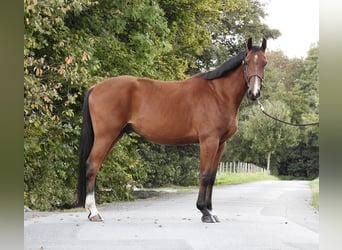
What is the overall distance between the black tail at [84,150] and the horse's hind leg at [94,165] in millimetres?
75

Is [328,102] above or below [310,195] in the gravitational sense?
above

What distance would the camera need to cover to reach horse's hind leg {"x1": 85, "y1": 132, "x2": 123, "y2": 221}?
5.57 metres

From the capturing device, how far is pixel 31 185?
336 inches

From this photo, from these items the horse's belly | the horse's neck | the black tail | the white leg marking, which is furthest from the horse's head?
the white leg marking

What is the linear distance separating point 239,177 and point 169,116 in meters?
5.25

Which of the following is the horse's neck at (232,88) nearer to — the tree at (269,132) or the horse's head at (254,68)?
the horse's head at (254,68)

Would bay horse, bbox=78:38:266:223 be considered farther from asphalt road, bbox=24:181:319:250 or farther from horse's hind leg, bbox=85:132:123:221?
asphalt road, bbox=24:181:319:250

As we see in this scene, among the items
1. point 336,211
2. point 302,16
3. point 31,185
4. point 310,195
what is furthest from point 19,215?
point 310,195

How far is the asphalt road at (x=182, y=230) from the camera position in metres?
4.10

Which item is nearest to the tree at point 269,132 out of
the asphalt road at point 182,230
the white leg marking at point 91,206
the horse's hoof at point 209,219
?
the asphalt road at point 182,230

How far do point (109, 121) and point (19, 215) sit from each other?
4225 mm

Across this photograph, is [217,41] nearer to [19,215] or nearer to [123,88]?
[123,88]

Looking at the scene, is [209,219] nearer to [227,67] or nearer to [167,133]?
[167,133]

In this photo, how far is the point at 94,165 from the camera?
18.4 feet
